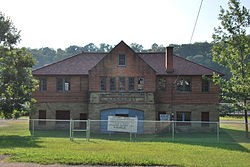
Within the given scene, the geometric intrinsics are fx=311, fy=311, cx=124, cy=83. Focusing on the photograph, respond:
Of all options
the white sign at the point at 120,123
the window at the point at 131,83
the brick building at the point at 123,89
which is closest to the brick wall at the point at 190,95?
the brick building at the point at 123,89

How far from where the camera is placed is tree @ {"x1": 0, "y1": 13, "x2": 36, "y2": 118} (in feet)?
83.0

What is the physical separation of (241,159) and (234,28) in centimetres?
1476

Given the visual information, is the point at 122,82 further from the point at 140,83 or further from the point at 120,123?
the point at 120,123

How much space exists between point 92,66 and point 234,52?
17155mm

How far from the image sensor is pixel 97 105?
108ft

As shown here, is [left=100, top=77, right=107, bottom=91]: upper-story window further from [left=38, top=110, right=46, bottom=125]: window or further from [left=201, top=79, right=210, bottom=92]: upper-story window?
[left=201, top=79, right=210, bottom=92]: upper-story window

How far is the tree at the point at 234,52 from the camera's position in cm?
2539

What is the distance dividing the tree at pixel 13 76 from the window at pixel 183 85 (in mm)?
16472

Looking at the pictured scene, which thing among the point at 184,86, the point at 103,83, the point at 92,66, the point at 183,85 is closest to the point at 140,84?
the point at 103,83

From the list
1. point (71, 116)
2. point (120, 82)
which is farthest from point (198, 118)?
point (71, 116)

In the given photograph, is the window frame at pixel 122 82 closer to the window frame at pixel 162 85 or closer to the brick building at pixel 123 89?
the brick building at pixel 123 89

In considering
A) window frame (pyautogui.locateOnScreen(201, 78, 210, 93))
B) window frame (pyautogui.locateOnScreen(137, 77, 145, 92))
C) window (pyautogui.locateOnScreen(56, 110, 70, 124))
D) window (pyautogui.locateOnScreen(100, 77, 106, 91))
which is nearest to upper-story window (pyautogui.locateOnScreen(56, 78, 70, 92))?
window (pyautogui.locateOnScreen(56, 110, 70, 124))

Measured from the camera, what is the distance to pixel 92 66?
37.5 meters

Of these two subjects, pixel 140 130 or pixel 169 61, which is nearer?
pixel 140 130
